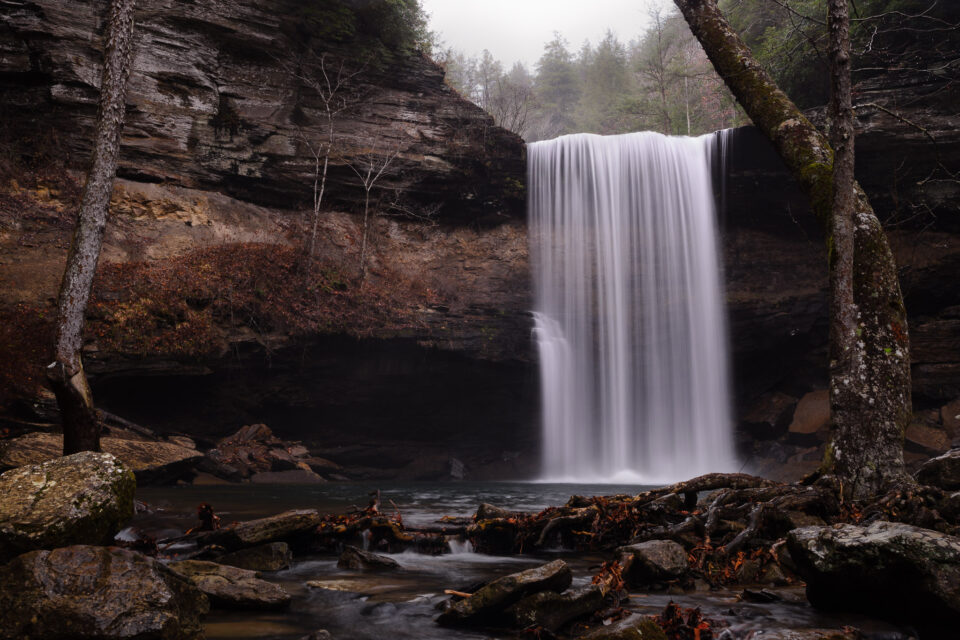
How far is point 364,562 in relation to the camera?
214 inches

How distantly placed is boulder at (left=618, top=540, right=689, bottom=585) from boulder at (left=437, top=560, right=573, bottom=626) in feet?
3.06

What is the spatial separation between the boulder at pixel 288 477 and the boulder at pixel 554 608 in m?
13.2

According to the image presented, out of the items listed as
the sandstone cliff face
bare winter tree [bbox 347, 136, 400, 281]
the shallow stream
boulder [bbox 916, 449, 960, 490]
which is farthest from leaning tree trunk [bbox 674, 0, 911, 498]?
bare winter tree [bbox 347, 136, 400, 281]

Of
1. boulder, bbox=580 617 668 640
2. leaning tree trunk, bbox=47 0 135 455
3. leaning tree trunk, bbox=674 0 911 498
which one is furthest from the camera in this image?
leaning tree trunk, bbox=47 0 135 455

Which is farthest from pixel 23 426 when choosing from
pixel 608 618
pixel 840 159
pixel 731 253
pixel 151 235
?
pixel 731 253

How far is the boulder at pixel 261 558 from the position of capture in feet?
17.3

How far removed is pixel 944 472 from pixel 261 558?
7977mm

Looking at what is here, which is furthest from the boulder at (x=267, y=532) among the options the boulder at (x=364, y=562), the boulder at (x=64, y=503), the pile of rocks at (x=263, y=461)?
the pile of rocks at (x=263, y=461)

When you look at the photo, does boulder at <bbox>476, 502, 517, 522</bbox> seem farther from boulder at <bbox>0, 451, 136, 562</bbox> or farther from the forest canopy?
the forest canopy

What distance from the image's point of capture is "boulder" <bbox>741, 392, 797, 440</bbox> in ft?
66.0

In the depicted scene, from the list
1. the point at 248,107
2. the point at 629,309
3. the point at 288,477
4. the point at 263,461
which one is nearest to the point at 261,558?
the point at 288,477

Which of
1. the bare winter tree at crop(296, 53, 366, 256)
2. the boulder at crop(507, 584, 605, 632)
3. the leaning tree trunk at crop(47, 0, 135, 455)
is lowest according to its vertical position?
the boulder at crop(507, 584, 605, 632)

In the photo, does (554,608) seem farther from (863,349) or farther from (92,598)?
(863,349)

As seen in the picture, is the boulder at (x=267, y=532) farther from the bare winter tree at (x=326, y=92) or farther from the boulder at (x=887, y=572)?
the bare winter tree at (x=326, y=92)
